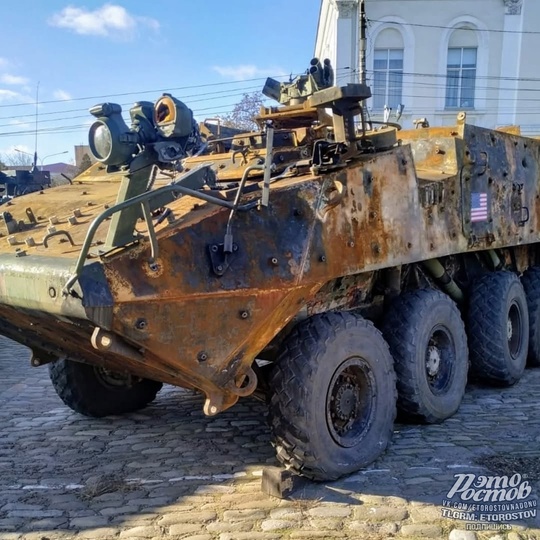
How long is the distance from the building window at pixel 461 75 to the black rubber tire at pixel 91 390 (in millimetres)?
19841

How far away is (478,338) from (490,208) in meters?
1.15

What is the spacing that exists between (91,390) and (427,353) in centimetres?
265

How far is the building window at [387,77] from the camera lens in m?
23.1

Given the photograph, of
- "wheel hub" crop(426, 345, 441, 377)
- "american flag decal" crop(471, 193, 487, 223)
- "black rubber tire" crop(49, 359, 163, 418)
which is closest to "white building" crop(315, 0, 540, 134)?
"american flag decal" crop(471, 193, 487, 223)

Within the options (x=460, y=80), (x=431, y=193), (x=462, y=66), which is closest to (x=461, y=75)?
(x=460, y=80)

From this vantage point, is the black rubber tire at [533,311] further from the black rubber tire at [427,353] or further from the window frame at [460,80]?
the window frame at [460,80]

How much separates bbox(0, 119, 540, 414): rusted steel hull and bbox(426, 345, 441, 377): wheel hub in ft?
2.67

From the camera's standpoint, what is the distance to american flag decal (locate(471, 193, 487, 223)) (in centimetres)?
582

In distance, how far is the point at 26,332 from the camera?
4.61 meters

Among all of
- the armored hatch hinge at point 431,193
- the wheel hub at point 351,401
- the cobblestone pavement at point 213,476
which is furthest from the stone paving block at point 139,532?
the armored hatch hinge at point 431,193

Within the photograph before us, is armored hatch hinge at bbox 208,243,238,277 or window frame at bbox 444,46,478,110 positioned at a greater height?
window frame at bbox 444,46,478,110

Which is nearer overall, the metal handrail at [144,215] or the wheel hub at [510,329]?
the metal handrail at [144,215]

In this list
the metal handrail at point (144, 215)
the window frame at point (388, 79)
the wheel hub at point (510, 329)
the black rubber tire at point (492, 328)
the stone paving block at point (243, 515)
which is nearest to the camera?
the metal handrail at point (144, 215)

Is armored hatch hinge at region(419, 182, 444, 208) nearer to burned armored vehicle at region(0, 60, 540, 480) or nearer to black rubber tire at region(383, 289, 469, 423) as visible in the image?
burned armored vehicle at region(0, 60, 540, 480)
